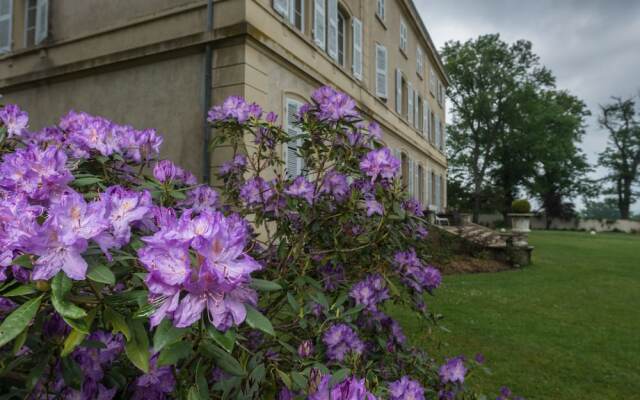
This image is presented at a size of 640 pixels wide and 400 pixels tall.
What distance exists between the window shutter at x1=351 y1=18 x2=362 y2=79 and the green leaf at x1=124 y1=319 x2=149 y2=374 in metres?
10.6

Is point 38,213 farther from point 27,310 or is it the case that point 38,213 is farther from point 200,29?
point 200,29

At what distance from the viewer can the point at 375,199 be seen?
2.07 metres

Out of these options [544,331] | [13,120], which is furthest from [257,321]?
[544,331]

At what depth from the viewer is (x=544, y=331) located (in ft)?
17.1

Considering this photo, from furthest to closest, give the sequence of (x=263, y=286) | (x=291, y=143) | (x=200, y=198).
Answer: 1. (x=291, y=143)
2. (x=200, y=198)
3. (x=263, y=286)

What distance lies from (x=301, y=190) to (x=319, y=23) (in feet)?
25.8

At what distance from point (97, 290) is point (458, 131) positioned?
36540 millimetres

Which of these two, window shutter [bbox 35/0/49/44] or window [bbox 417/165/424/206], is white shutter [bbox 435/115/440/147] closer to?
window [bbox 417/165/424/206]

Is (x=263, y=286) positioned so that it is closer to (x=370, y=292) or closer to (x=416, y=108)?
(x=370, y=292)

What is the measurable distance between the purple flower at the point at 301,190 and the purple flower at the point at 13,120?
3.71ft

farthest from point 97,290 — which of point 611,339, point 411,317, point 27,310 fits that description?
point 611,339

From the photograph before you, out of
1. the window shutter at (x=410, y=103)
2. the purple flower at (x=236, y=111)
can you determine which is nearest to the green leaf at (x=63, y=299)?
the purple flower at (x=236, y=111)

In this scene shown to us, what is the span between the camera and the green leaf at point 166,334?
716 millimetres

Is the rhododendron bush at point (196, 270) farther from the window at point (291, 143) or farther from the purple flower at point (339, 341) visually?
the window at point (291, 143)
